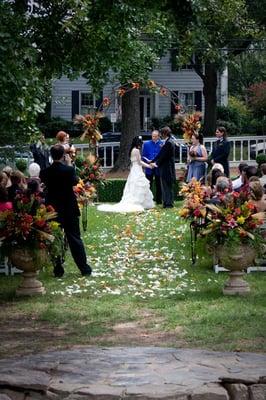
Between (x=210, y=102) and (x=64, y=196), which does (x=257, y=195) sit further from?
(x=210, y=102)

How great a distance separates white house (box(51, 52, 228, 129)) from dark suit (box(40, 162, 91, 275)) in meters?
34.2

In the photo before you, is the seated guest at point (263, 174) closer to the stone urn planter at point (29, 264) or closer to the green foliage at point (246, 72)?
the stone urn planter at point (29, 264)

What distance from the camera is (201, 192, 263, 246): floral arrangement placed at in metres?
9.79

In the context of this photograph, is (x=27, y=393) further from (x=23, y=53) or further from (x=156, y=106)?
(x=156, y=106)

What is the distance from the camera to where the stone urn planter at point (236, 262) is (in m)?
9.80

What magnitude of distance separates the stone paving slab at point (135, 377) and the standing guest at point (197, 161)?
11.6m

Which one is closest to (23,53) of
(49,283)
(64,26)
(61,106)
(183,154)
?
(64,26)

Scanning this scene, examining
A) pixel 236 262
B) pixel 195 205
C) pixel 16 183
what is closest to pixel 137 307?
pixel 236 262

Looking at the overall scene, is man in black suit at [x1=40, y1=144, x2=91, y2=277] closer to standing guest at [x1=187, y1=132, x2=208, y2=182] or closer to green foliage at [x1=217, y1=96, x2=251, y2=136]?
standing guest at [x1=187, y1=132, x2=208, y2=182]

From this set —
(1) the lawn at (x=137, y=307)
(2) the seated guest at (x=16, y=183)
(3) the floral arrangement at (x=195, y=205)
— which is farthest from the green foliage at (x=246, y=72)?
(1) the lawn at (x=137, y=307)

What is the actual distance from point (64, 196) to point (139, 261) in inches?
74.8

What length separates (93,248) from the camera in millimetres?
13672

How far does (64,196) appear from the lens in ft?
36.4

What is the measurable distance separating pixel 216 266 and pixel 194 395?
558 centimetres
